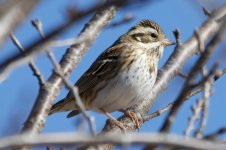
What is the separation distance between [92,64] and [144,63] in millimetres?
1150

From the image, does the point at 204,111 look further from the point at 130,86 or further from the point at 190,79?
the point at 130,86

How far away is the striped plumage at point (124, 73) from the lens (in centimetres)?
699

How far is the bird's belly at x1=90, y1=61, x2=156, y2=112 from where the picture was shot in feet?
22.7

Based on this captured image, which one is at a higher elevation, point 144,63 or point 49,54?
point 49,54

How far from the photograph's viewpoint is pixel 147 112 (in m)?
7.10

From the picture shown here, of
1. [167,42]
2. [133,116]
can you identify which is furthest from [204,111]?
[167,42]

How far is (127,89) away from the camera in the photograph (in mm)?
6988

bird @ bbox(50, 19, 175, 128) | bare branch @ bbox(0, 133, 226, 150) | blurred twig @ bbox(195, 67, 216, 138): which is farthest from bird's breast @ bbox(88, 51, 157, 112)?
bare branch @ bbox(0, 133, 226, 150)

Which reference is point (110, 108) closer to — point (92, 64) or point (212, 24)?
point (92, 64)

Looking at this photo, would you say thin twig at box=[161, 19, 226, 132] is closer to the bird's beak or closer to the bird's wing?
the bird's wing

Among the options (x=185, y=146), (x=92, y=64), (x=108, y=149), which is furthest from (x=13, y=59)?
(x=92, y=64)

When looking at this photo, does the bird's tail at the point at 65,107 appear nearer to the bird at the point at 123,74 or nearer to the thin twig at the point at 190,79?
the bird at the point at 123,74

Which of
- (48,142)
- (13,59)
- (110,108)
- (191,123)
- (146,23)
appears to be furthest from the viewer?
(146,23)

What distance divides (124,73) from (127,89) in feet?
0.77
